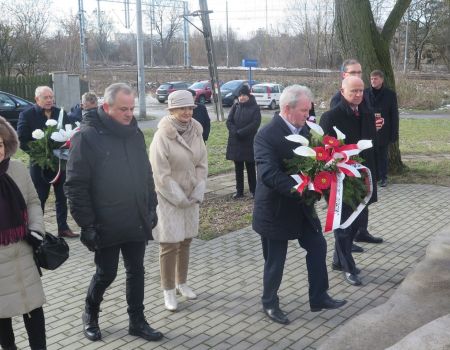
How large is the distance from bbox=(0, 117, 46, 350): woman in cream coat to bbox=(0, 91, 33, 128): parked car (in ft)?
56.8

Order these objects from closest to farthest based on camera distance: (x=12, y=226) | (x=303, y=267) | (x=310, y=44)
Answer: (x=12, y=226), (x=303, y=267), (x=310, y=44)

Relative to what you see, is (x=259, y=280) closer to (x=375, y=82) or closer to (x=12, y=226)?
(x=12, y=226)

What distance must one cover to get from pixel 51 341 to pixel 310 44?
60879 mm

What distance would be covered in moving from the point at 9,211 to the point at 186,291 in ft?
6.96

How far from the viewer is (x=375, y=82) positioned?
29.8ft

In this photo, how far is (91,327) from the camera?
4.42m

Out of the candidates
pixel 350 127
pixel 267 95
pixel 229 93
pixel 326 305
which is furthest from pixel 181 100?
pixel 229 93

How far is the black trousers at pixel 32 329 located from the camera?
3.76m

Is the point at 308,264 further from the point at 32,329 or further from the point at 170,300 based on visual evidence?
the point at 32,329

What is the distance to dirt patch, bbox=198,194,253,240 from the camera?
754 cm

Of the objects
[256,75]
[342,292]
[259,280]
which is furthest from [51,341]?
[256,75]

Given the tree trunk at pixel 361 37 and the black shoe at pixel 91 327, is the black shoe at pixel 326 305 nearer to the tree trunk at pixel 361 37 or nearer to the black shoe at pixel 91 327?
the black shoe at pixel 91 327

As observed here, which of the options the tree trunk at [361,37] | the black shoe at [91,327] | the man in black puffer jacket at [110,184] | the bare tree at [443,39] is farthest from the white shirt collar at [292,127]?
the bare tree at [443,39]

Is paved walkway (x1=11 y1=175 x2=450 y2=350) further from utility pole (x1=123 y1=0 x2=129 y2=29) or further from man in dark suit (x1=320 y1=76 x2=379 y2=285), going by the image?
utility pole (x1=123 y1=0 x2=129 y2=29)
